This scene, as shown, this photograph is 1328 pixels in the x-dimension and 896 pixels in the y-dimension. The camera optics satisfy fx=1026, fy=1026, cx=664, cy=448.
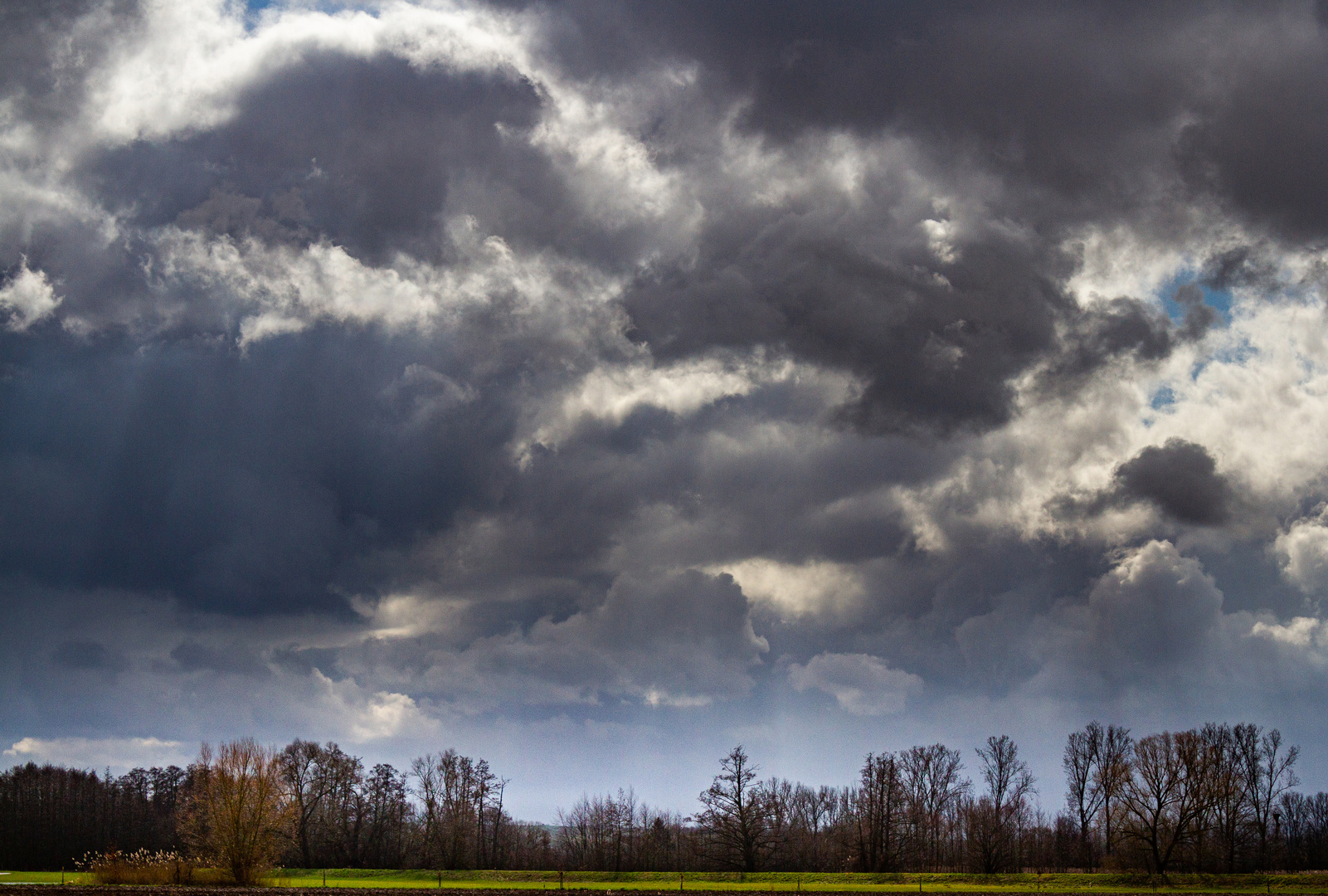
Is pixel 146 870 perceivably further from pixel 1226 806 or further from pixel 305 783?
pixel 1226 806

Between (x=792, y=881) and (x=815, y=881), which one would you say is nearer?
(x=792, y=881)

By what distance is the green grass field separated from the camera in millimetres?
104312

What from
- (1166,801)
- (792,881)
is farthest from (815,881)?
(1166,801)

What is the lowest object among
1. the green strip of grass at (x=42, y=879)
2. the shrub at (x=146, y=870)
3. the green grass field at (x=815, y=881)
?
the green grass field at (x=815, y=881)

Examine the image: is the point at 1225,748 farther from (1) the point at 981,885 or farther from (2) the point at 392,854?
(2) the point at 392,854

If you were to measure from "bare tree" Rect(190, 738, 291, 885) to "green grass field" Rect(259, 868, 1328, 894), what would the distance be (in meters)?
9.08

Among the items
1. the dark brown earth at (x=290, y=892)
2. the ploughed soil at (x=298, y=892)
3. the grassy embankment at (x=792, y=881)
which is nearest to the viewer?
the dark brown earth at (x=290, y=892)

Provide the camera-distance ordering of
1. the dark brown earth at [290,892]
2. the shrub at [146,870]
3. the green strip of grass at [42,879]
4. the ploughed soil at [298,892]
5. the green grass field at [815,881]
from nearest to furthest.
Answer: the dark brown earth at [290,892] → the ploughed soil at [298,892] → the shrub at [146,870] → the green strip of grass at [42,879] → the green grass field at [815,881]

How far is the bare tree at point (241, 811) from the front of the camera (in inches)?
3807

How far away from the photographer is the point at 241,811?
9712 centimetres

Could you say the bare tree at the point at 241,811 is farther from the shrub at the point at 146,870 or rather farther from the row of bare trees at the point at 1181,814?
the row of bare trees at the point at 1181,814

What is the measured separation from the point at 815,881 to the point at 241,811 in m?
61.7

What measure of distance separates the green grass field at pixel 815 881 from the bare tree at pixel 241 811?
9.08 metres

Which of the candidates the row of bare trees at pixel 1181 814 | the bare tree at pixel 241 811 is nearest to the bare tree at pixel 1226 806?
the row of bare trees at pixel 1181 814
